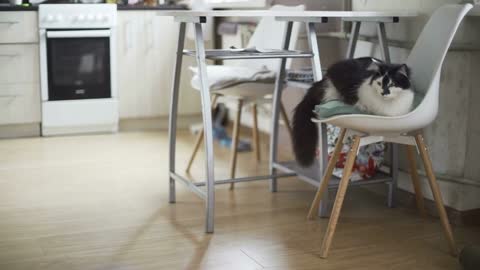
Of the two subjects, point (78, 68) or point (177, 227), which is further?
point (78, 68)

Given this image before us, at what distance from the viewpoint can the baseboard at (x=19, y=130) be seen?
507 centimetres

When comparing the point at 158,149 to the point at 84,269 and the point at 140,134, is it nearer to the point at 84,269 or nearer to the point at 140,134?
the point at 140,134

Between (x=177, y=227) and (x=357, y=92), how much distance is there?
94 centimetres

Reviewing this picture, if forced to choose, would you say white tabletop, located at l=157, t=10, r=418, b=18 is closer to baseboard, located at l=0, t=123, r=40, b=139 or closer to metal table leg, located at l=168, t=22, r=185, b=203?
metal table leg, located at l=168, t=22, r=185, b=203

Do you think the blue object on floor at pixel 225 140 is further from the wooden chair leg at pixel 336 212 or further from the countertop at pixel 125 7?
the wooden chair leg at pixel 336 212

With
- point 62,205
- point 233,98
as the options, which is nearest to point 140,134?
point 233,98

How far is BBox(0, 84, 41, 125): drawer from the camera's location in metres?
4.99

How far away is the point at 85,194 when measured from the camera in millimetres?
3619

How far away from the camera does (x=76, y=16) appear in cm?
500

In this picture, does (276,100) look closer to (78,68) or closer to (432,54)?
(432,54)

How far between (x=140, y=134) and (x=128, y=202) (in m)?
1.82

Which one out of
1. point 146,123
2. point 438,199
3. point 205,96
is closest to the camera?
point 438,199

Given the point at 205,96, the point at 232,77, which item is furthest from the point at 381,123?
the point at 232,77

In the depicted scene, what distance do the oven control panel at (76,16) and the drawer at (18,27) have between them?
0.06 meters
